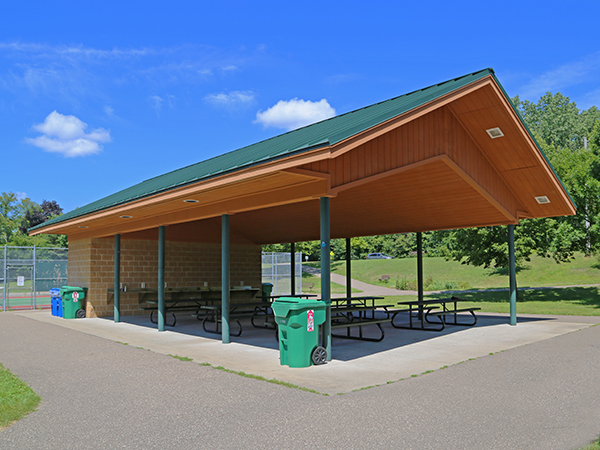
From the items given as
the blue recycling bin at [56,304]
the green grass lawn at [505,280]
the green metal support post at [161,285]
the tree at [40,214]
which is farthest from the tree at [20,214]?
the green metal support post at [161,285]

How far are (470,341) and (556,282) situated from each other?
26.3 m

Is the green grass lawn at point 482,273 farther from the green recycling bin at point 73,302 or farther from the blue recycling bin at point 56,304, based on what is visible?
the blue recycling bin at point 56,304

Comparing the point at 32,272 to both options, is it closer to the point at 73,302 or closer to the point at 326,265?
the point at 73,302

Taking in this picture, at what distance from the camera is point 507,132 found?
10.4m

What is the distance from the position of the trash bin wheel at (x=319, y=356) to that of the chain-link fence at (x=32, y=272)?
53.9 feet

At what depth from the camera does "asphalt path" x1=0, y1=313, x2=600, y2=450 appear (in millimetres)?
4289

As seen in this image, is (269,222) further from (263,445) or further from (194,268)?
(263,445)

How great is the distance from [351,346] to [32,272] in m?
16.3

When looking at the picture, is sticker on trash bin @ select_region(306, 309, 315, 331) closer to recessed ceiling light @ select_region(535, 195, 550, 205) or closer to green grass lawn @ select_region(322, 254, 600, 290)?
recessed ceiling light @ select_region(535, 195, 550, 205)

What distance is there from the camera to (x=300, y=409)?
523 cm

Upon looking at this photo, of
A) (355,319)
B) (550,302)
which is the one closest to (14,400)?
(355,319)

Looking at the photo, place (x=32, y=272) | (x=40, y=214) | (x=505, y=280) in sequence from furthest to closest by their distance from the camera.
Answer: (x=40, y=214)
(x=505, y=280)
(x=32, y=272)

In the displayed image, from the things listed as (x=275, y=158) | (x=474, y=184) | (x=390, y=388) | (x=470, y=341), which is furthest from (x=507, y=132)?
(x=390, y=388)

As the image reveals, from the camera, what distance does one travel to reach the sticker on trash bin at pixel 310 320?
752 centimetres
